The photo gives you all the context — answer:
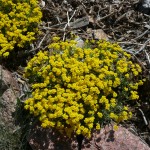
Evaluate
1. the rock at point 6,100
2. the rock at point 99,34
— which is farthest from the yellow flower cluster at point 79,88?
the rock at point 99,34

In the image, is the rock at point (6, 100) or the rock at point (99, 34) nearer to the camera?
the rock at point (6, 100)

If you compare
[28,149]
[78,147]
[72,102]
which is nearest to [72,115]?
[72,102]

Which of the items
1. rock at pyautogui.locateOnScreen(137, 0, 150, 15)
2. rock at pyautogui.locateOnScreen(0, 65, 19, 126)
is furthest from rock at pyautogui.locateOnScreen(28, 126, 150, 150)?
rock at pyautogui.locateOnScreen(137, 0, 150, 15)

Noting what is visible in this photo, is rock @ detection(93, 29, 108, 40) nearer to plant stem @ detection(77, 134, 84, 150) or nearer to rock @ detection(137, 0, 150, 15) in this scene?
rock @ detection(137, 0, 150, 15)

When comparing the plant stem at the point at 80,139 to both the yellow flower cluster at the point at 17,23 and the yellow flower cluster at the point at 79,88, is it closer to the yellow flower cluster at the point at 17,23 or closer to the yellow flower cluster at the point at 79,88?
the yellow flower cluster at the point at 79,88

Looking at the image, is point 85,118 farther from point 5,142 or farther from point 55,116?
point 5,142

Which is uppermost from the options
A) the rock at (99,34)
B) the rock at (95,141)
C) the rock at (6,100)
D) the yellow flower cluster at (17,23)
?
the yellow flower cluster at (17,23)
